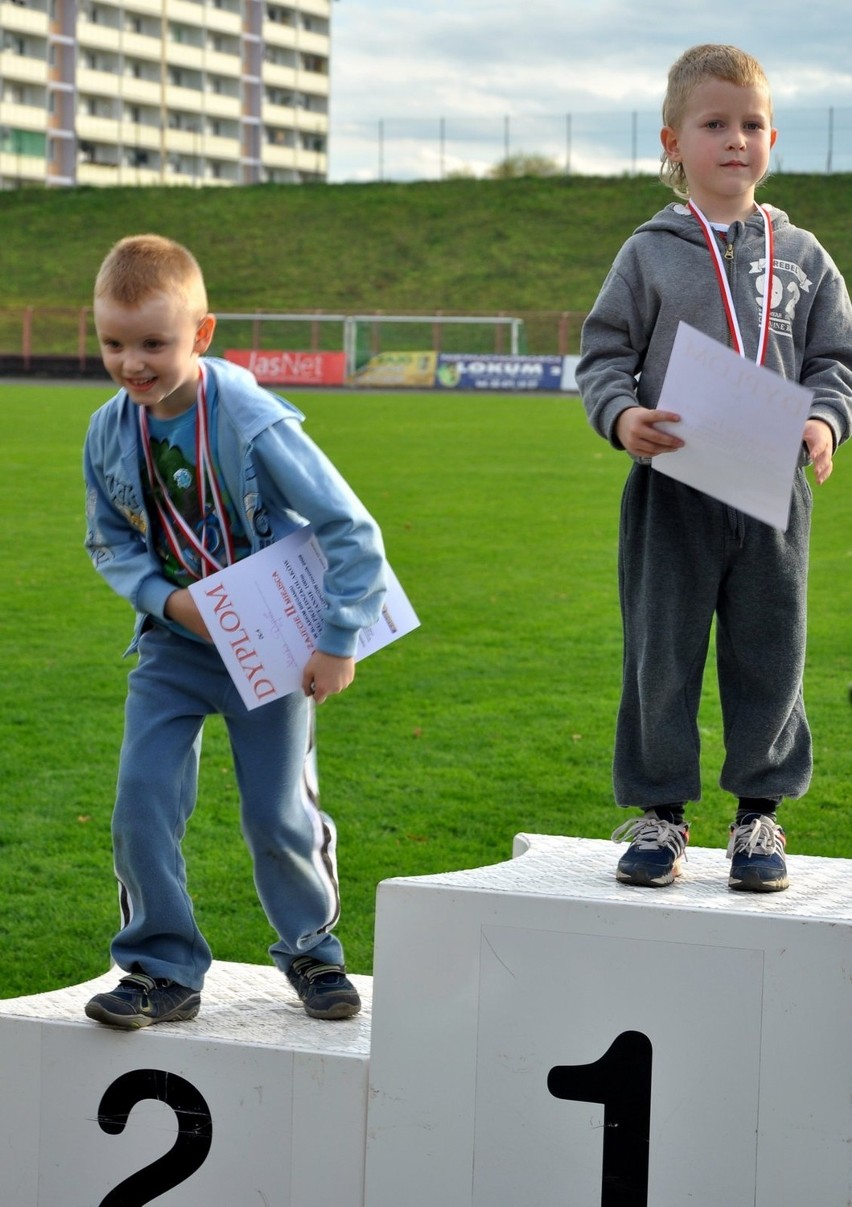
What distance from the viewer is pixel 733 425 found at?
103 inches

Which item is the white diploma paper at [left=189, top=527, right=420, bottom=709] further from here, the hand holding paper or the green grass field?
the green grass field

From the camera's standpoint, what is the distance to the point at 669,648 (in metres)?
2.93

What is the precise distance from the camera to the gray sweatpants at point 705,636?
289cm

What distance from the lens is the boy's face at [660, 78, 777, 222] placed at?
2.79 m

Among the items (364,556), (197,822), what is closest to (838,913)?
(364,556)

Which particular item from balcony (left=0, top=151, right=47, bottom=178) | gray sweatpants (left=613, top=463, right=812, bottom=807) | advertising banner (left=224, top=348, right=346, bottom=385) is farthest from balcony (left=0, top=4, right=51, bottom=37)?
gray sweatpants (left=613, top=463, right=812, bottom=807)

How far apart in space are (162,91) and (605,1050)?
267ft

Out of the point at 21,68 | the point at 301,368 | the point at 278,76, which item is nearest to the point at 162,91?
the point at 21,68

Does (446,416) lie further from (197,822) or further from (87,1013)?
(87,1013)

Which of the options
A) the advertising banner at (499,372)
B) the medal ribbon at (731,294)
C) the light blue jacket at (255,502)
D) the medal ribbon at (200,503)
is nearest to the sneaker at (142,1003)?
the light blue jacket at (255,502)

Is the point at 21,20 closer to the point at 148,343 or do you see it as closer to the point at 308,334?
the point at 308,334

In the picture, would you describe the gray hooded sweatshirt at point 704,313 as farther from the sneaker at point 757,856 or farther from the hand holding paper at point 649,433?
the sneaker at point 757,856

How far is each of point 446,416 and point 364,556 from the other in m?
22.5

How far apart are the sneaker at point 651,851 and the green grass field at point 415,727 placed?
278 mm
